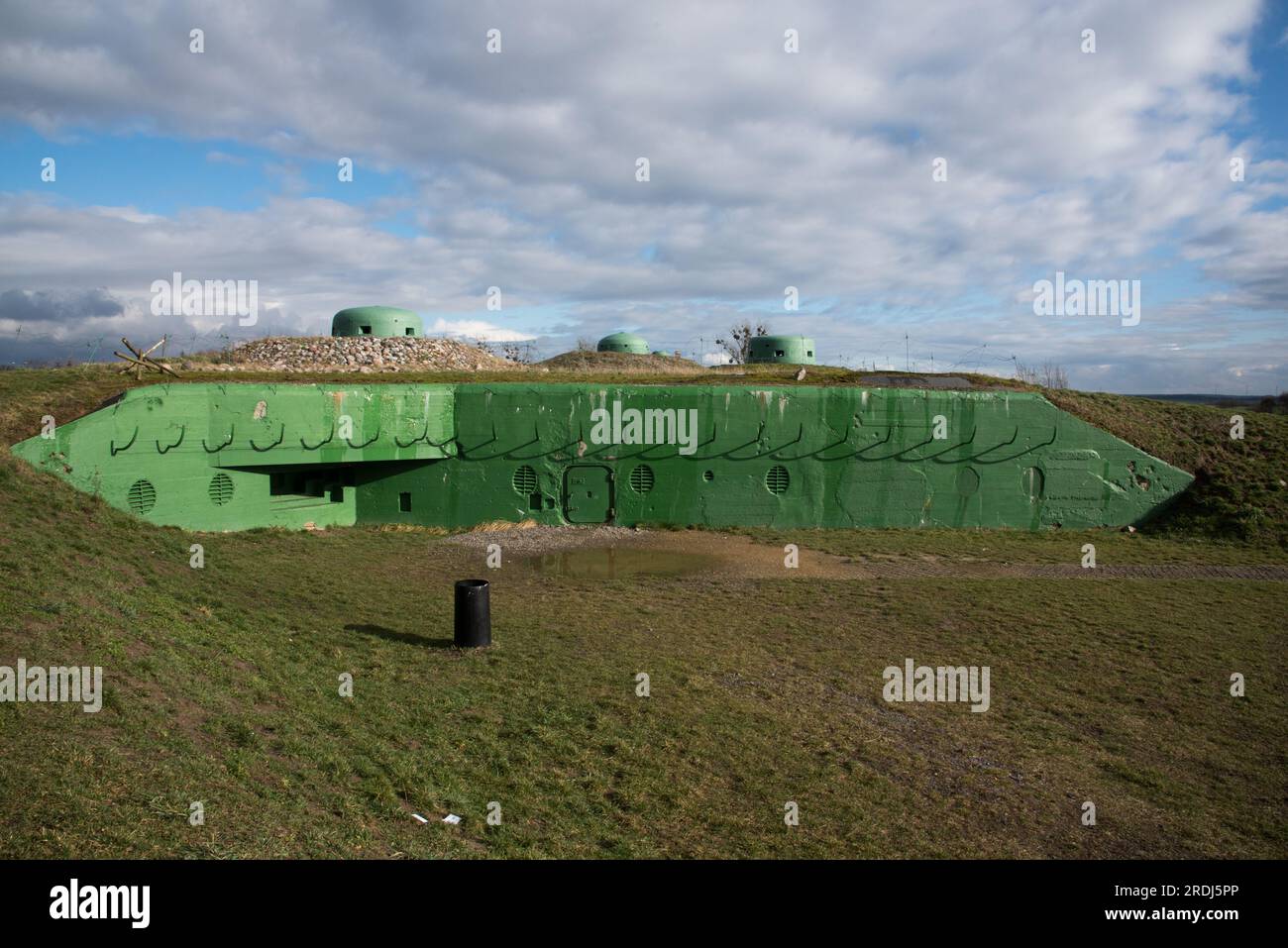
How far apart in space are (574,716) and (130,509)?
11.9m

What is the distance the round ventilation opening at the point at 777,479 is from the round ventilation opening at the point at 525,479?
19.0ft

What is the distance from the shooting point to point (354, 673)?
9.21 metres

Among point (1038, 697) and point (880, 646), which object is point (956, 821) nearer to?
point (1038, 697)

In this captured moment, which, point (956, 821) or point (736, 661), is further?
point (736, 661)

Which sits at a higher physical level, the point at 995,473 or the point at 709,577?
the point at 995,473

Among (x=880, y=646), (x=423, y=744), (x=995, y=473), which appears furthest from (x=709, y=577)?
(x=995, y=473)

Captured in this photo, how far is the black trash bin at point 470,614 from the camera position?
10.4 meters

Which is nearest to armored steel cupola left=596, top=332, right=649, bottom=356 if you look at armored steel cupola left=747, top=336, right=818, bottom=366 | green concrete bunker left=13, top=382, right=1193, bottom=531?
armored steel cupola left=747, top=336, right=818, bottom=366

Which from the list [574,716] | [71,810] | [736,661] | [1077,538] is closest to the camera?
[71,810]

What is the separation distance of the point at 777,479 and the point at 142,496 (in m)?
13.9

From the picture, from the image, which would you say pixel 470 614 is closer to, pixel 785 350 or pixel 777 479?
pixel 777 479

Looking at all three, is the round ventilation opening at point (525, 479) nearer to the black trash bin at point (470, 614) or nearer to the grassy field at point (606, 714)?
the grassy field at point (606, 714)

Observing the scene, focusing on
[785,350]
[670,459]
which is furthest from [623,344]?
[670,459]

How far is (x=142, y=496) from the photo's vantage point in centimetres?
1603
